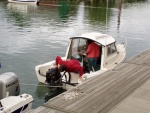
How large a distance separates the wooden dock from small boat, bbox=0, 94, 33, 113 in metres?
0.91

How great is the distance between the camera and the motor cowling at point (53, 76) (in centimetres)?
1233

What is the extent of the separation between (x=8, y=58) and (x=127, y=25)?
913 inches

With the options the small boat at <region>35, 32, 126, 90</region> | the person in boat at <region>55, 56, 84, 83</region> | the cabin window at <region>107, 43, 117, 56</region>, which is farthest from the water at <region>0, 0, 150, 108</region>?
the cabin window at <region>107, 43, 117, 56</region>

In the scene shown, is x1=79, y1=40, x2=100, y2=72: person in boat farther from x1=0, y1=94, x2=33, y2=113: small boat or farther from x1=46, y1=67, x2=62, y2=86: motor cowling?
x1=0, y1=94, x2=33, y2=113: small boat

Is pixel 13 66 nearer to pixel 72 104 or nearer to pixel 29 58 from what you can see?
pixel 29 58

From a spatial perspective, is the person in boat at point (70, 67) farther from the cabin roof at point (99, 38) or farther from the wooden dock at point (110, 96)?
the cabin roof at point (99, 38)

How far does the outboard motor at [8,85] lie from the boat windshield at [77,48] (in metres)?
5.00

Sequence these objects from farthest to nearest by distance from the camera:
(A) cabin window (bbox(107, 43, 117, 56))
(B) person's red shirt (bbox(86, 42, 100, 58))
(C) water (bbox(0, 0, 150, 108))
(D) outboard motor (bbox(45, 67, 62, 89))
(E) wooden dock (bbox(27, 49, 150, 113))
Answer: (C) water (bbox(0, 0, 150, 108))
(A) cabin window (bbox(107, 43, 117, 56))
(B) person's red shirt (bbox(86, 42, 100, 58))
(D) outboard motor (bbox(45, 67, 62, 89))
(E) wooden dock (bbox(27, 49, 150, 113))

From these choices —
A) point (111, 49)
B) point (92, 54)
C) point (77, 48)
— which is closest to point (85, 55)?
point (92, 54)

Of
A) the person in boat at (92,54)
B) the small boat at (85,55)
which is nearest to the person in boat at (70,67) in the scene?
the small boat at (85,55)

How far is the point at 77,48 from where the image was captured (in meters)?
15.1

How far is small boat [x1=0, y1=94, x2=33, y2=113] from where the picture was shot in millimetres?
8547

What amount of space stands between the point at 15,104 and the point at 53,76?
3.63m

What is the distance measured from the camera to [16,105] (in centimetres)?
891
